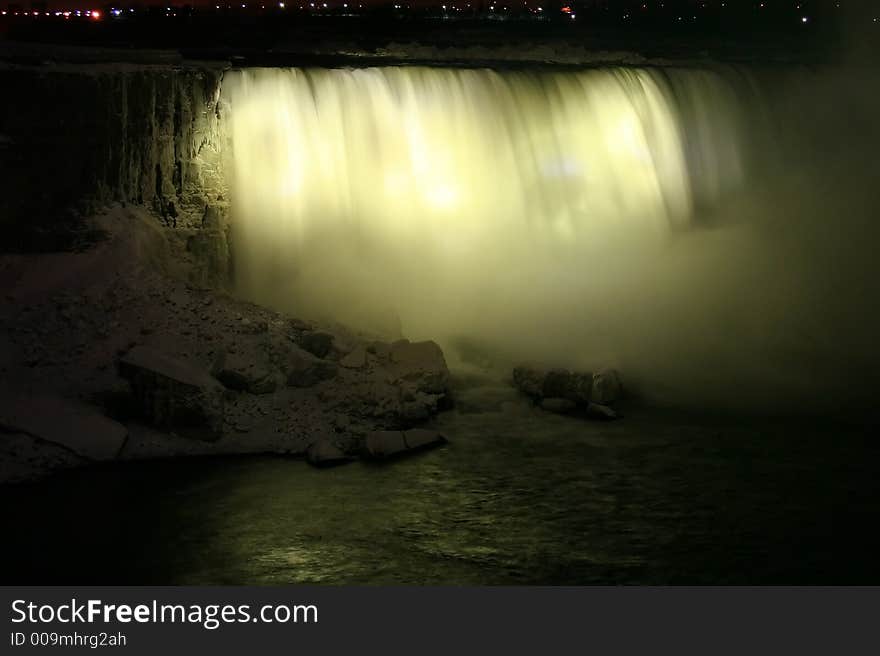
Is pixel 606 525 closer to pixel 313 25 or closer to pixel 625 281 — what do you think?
pixel 625 281

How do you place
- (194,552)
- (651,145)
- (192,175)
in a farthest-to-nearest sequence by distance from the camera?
(651,145)
(192,175)
(194,552)

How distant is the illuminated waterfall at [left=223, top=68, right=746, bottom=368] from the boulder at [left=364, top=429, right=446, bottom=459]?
3348 mm

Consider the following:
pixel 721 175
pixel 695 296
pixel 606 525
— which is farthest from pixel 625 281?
pixel 606 525

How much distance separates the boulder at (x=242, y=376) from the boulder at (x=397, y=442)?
131 cm

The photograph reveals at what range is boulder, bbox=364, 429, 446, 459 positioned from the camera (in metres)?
10.9

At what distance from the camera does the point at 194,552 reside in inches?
348

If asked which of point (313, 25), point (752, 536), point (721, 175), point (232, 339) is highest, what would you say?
point (313, 25)

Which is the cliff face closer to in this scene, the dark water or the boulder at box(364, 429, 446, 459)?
the dark water

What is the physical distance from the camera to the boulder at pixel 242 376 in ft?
37.8

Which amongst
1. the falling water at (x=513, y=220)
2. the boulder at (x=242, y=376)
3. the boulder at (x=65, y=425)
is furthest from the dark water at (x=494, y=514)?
the falling water at (x=513, y=220)

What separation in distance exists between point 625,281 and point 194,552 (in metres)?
9.49

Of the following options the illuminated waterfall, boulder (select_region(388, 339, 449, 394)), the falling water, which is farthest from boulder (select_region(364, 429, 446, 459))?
the illuminated waterfall

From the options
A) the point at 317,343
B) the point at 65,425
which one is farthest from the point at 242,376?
the point at 65,425

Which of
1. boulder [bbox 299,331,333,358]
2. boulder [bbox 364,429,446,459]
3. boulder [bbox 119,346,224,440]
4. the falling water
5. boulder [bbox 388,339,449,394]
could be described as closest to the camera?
boulder [bbox 364,429,446,459]
